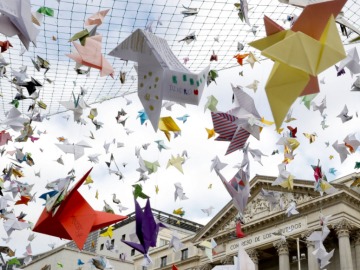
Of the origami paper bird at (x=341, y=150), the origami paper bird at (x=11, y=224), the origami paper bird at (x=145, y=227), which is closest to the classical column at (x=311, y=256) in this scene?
the origami paper bird at (x=341, y=150)

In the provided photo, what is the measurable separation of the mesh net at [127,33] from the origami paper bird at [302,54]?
5.02 m

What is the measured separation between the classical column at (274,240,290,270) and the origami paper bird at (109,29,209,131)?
31632mm

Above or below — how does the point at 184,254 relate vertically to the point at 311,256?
above

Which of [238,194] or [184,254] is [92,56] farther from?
[184,254]

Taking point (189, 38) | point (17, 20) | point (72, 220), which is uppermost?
point (189, 38)

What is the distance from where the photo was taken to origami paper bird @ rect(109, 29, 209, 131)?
559 cm

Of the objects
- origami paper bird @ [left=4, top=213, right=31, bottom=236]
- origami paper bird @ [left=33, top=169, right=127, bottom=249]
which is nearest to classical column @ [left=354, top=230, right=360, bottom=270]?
origami paper bird @ [left=4, top=213, right=31, bottom=236]

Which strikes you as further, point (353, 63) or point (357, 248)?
point (357, 248)

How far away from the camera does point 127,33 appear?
10820 mm

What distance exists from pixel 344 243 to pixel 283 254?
470 cm

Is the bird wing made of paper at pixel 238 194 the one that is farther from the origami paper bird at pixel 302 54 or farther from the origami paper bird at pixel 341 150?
the origami paper bird at pixel 341 150

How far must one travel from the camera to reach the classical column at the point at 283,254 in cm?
3628

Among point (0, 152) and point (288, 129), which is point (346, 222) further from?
point (0, 152)

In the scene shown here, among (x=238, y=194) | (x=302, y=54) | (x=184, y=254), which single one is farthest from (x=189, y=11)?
(x=184, y=254)
